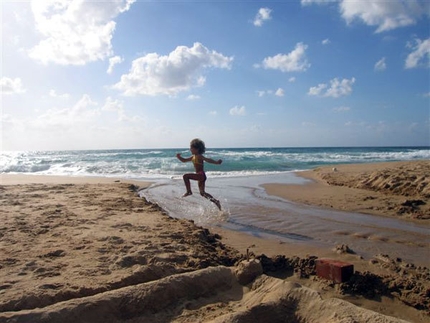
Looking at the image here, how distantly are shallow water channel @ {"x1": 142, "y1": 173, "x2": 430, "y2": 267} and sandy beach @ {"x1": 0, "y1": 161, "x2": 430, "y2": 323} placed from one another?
493 mm

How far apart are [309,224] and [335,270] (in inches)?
131

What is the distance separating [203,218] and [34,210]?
11.9ft

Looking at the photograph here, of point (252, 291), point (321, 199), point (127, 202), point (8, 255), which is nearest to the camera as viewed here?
point (252, 291)

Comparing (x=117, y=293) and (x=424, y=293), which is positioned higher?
(x=117, y=293)

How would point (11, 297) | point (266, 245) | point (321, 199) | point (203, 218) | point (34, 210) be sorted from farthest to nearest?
point (321, 199) → point (203, 218) → point (34, 210) → point (266, 245) → point (11, 297)

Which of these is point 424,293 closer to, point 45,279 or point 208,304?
point 208,304

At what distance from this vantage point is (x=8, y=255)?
418 cm

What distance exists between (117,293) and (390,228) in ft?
18.4

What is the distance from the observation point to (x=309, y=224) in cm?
697

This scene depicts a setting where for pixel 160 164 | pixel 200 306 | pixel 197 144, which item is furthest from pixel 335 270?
pixel 160 164

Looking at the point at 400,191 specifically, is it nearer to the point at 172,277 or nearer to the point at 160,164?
the point at 172,277

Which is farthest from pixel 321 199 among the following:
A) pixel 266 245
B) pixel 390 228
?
pixel 266 245

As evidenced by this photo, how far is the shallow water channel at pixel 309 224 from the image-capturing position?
5.46 metres

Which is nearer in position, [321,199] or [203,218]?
[203,218]
